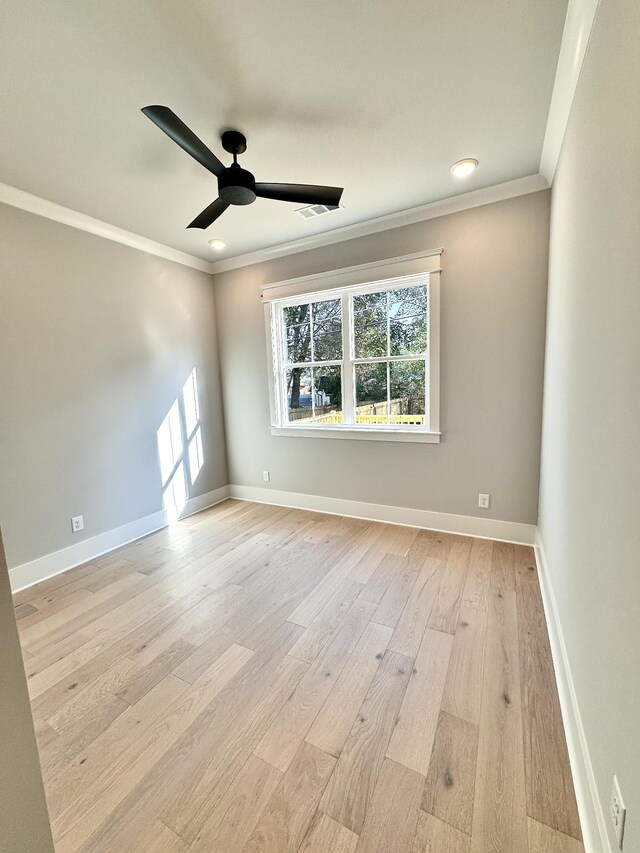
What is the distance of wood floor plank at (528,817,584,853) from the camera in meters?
0.95

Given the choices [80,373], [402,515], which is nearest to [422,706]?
[402,515]

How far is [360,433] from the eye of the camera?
3.26 meters

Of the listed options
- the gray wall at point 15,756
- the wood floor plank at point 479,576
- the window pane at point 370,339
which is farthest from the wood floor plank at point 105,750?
the window pane at point 370,339

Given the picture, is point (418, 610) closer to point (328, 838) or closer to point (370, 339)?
point (328, 838)

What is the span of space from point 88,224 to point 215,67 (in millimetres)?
1867

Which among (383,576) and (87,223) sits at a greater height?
(87,223)

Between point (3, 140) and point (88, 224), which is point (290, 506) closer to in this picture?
point (88, 224)

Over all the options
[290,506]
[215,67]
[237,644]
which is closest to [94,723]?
[237,644]

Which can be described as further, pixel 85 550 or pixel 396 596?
pixel 85 550

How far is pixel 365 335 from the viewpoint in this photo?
10.6 feet

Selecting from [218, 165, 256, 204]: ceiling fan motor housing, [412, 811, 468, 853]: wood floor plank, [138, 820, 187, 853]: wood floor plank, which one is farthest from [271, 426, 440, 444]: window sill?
[138, 820, 187, 853]: wood floor plank

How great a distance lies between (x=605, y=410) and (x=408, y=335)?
7.00ft

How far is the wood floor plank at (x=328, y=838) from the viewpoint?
97cm

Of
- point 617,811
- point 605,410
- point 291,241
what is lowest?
point 617,811
